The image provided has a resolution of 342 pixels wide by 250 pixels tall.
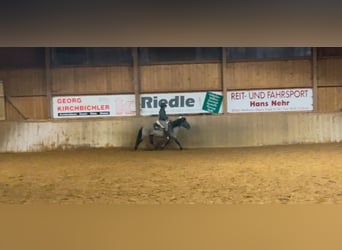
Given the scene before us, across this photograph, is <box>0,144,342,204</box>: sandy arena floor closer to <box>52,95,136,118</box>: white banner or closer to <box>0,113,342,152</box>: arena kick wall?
<box>0,113,342,152</box>: arena kick wall

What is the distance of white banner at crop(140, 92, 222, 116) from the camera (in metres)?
13.3

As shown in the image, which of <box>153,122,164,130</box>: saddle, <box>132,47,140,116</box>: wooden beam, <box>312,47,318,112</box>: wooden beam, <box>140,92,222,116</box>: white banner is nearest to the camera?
<box>153,122,164,130</box>: saddle

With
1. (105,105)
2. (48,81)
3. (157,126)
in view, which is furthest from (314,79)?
(48,81)

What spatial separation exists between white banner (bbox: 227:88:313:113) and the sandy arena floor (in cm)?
140

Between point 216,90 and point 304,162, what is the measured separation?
459cm

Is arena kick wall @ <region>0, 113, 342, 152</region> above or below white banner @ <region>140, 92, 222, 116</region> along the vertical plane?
below

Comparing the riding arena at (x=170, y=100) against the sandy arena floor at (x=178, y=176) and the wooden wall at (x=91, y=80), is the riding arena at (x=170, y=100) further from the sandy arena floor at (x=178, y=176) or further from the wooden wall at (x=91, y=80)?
the sandy arena floor at (x=178, y=176)

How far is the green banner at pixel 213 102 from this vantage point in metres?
13.3

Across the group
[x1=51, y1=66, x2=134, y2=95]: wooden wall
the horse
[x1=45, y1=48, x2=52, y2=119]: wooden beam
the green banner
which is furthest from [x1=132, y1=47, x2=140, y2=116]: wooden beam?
[x1=45, y1=48, x2=52, y2=119]: wooden beam

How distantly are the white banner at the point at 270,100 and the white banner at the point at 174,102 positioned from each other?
473 millimetres

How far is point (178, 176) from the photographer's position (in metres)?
7.77

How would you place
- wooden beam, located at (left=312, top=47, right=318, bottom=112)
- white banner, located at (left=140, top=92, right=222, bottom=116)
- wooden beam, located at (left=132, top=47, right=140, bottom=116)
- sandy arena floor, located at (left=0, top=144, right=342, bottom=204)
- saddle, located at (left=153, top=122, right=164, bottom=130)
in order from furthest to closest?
white banner, located at (left=140, top=92, right=222, bottom=116) < wooden beam, located at (left=132, top=47, right=140, bottom=116) < wooden beam, located at (left=312, top=47, right=318, bottom=112) < saddle, located at (left=153, top=122, right=164, bottom=130) < sandy arena floor, located at (left=0, top=144, right=342, bottom=204)

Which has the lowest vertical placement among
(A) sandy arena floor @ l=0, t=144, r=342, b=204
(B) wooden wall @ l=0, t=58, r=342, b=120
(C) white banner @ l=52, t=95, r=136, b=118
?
(A) sandy arena floor @ l=0, t=144, r=342, b=204
